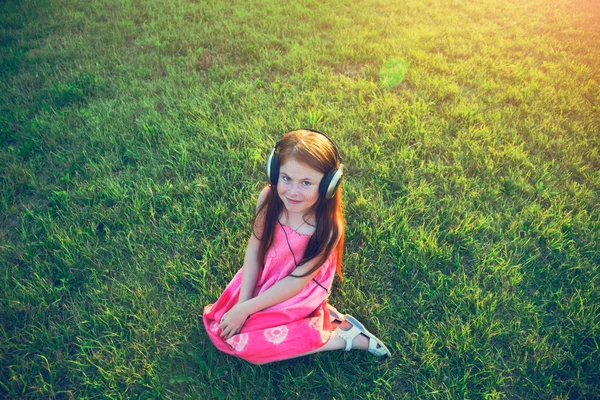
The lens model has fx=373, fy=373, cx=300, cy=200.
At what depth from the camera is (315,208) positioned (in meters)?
2.51

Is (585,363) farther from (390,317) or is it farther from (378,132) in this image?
(378,132)

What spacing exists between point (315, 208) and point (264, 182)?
1.44 meters

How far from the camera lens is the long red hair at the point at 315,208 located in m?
2.20

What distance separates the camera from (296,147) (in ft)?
7.23

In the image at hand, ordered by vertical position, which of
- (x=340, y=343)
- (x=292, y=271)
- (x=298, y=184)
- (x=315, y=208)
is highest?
(x=298, y=184)

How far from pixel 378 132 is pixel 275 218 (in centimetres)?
238

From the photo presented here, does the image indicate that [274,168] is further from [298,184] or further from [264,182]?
[264,182]

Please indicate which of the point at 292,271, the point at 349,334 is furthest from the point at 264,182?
the point at 349,334

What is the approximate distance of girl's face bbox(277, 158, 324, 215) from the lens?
87.5 inches

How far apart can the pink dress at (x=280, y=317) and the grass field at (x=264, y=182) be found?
19cm

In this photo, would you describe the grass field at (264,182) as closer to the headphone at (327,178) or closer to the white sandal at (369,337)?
the white sandal at (369,337)

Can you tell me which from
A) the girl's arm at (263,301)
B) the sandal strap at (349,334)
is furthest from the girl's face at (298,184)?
the sandal strap at (349,334)

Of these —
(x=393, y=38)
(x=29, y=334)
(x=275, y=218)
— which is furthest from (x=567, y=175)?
(x=29, y=334)

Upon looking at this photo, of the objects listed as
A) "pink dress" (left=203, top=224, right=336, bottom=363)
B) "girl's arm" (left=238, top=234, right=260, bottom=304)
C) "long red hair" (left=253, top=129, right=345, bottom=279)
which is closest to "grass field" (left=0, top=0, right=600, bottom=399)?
"pink dress" (left=203, top=224, right=336, bottom=363)
